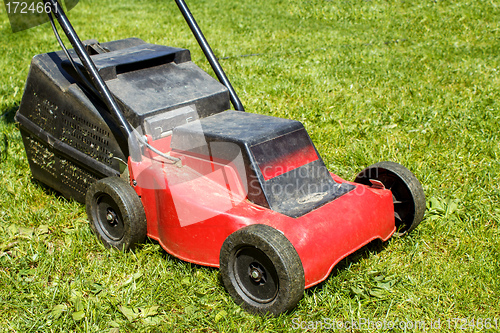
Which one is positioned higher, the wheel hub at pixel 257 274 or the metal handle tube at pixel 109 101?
the metal handle tube at pixel 109 101

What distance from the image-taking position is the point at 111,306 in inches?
85.5

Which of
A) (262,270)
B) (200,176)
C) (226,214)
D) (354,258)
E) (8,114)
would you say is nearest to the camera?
(262,270)

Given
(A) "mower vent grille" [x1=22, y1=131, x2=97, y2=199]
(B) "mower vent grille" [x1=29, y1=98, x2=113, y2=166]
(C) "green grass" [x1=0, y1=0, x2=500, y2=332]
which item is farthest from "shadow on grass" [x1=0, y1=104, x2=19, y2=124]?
(B) "mower vent grille" [x1=29, y1=98, x2=113, y2=166]

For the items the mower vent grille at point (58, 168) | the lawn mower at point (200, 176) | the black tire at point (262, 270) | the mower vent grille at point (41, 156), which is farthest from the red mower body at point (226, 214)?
the mower vent grille at point (41, 156)

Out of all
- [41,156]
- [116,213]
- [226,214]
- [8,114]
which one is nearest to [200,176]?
[226,214]

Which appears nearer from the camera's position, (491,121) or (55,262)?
(55,262)

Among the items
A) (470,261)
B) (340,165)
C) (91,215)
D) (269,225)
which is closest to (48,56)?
(91,215)

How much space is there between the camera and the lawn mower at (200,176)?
2.04 metres

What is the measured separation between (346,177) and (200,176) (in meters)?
1.24

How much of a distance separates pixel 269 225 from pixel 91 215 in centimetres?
105

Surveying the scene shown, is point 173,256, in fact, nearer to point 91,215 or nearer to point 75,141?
point 91,215

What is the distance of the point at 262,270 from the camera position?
200 centimetres

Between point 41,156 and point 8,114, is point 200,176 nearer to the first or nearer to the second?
point 41,156

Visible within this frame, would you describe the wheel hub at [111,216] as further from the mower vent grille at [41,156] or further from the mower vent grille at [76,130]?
the mower vent grille at [41,156]
